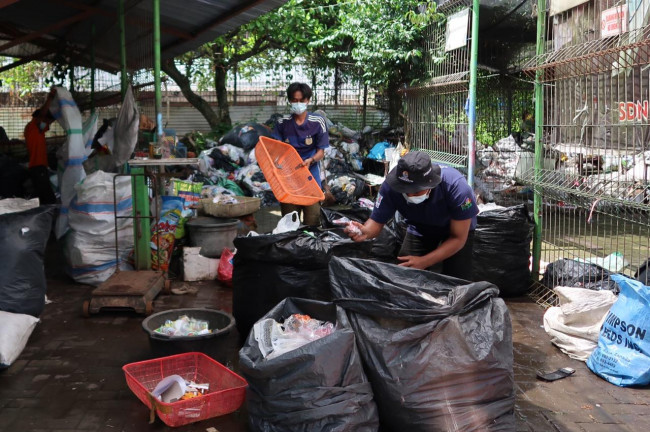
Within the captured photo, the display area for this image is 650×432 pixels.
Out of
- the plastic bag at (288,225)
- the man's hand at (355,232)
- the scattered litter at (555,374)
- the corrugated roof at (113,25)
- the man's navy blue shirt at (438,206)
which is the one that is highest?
the corrugated roof at (113,25)

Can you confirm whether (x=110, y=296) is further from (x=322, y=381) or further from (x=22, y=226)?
(x=322, y=381)

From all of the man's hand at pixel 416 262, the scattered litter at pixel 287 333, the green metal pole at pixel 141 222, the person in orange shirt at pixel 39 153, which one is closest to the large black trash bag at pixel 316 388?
the scattered litter at pixel 287 333

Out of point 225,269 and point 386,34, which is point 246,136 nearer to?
point 386,34

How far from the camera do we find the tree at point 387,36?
31.6ft

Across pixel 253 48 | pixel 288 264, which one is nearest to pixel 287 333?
pixel 288 264

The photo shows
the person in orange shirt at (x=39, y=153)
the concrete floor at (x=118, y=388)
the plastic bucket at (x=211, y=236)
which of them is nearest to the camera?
the concrete floor at (x=118, y=388)

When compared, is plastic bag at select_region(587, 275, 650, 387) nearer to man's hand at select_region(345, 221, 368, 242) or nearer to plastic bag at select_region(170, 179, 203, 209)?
man's hand at select_region(345, 221, 368, 242)

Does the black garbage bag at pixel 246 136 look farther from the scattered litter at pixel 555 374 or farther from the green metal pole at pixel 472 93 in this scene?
the scattered litter at pixel 555 374

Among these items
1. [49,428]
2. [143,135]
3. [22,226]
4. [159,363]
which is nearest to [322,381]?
[159,363]

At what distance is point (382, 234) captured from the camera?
4.84 m

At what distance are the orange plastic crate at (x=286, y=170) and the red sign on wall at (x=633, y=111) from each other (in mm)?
2629

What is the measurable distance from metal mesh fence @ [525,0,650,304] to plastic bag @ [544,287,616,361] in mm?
600

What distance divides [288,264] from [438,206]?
43.5 inches

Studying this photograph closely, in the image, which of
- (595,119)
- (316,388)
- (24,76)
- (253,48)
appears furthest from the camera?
(24,76)
